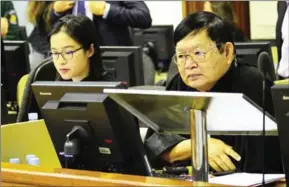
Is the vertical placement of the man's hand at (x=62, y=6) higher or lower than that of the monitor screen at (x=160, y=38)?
higher

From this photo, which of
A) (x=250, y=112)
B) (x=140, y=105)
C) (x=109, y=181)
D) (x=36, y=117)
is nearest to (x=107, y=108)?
(x=140, y=105)

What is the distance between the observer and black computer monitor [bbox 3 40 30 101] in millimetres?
4625

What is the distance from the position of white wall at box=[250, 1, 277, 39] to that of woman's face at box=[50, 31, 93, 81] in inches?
209

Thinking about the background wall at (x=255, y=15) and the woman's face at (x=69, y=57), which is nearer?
the woman's face at (x=69, y=57)

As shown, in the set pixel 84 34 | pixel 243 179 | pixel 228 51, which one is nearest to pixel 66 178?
pixel 243 179

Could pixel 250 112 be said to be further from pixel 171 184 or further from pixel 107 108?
pixel 107 108

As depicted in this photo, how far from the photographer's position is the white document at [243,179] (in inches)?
91.0

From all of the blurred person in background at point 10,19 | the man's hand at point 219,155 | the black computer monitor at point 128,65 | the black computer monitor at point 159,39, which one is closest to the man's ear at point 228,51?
the man's hand at point 219,155

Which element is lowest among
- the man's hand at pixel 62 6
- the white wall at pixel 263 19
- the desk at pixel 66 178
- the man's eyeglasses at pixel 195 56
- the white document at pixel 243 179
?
the white wall at pixel 263 19

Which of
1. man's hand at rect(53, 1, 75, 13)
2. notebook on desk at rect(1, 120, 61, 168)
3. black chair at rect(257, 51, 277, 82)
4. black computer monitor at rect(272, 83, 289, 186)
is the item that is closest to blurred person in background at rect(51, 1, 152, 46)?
man's hand at rect(53, 1, 75, 13)

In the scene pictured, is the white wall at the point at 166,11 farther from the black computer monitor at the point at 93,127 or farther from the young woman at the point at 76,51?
the black computer monitor at the point at 93,127

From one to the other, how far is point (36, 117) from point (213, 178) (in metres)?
1.05

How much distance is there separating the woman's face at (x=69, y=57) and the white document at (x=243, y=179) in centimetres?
112

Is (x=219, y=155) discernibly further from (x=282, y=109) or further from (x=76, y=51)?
(x=76, y=51)
